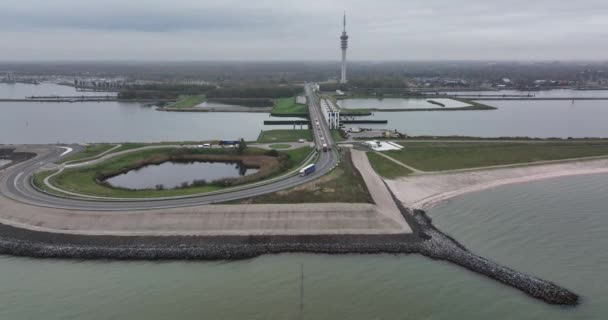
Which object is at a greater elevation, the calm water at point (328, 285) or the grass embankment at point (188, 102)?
the grass embankment at point (188, 102)

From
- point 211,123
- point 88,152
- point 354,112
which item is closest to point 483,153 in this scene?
point 354,112

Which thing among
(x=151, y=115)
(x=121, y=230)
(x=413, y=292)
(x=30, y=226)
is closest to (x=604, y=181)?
(x=413, y=292)

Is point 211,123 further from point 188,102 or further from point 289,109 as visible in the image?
point 188,102

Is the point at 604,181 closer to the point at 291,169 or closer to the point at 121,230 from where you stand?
the point at 291,169

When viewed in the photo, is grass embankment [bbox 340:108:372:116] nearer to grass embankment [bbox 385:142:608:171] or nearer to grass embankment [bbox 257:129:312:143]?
grass embankment [bbox 257:129:312:143]

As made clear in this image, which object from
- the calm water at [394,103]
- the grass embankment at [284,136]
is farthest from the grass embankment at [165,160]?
the calm water at [394,103]

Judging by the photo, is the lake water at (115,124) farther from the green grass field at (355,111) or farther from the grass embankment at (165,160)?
the green grass field at (355,111)

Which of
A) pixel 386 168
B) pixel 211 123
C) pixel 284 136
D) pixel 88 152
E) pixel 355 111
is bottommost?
pixel 386 168
